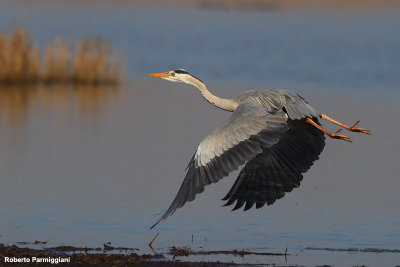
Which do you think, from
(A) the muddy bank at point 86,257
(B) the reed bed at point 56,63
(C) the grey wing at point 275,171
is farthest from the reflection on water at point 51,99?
(A) the muddy bank at point 86,257

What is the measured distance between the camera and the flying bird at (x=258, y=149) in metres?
7.97

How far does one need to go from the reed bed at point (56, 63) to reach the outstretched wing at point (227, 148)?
12.5 meters

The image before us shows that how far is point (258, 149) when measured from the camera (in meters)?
8.07

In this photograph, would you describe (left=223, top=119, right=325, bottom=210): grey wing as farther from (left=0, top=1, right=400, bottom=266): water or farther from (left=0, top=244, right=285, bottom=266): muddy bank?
(left=0, top=244, right=285, bottom=266): muddy bank

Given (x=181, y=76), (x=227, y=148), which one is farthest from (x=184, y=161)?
(x=227, y=148)

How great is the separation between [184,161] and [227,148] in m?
4.60

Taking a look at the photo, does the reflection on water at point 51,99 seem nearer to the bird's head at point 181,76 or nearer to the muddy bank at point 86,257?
the bird's head at point 181,76

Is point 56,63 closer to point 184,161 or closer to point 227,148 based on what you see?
point 184,161

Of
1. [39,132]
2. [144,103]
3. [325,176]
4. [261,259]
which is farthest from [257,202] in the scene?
[144,103]

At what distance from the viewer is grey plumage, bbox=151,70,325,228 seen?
797 cm

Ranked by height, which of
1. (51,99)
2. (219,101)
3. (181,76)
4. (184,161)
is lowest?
(184,161)

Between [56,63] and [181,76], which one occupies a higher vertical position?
[56,63]

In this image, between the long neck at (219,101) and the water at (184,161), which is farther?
the long neck at (219,101)

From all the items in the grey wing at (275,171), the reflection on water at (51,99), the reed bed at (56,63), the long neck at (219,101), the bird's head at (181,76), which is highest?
the reed bed at (56,63)
